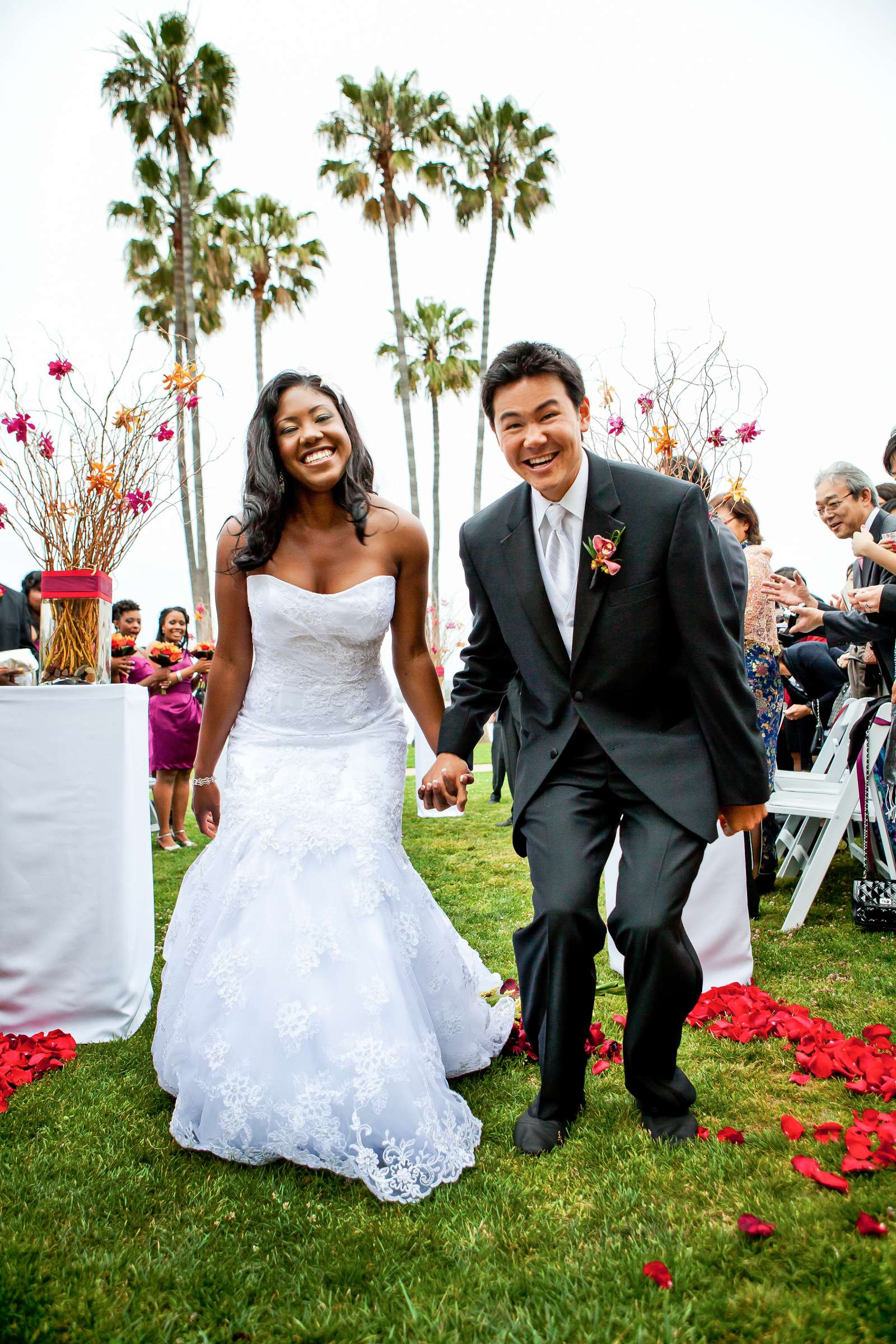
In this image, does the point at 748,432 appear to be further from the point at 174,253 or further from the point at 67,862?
the point at 174,253

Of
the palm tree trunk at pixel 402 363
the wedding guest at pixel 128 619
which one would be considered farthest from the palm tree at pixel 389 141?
the wedding guest at pixel 128 619

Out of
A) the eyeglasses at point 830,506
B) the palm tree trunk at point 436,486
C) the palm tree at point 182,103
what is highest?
the palm tree at point 182,103

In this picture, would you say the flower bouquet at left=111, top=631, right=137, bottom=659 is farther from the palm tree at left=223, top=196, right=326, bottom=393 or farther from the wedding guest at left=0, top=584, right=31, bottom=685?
the palm tree at left=223, top=196, right=326, bottom=393

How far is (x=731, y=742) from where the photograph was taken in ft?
8.49

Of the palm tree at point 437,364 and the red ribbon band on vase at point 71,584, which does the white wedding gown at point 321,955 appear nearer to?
the red ribbon band on vase at point 71,584

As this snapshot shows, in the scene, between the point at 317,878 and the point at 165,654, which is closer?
the point at 317,878

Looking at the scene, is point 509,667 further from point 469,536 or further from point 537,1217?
point 537,1217

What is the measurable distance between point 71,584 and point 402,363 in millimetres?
18557

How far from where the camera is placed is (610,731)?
2.68 m

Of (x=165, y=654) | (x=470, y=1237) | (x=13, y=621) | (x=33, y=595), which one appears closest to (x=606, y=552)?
(x=470, y=1237)

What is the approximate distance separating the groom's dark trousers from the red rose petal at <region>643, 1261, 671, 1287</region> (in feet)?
2.18

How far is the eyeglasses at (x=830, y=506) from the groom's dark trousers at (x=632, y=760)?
300 cm

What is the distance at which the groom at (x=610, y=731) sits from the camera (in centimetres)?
256

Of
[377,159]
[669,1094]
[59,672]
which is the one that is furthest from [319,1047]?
[377,159]
